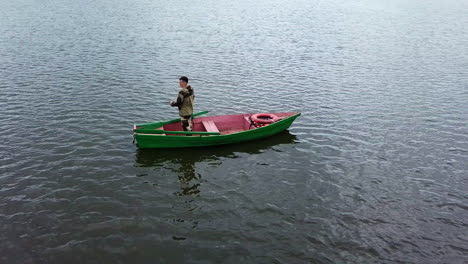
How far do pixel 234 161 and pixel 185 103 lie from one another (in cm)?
339

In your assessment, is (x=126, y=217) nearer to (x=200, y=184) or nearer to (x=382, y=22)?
(x=200, y=184)

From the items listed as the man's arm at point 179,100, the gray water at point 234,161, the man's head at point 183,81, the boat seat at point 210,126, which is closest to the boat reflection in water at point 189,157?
the gray water at point 234,161

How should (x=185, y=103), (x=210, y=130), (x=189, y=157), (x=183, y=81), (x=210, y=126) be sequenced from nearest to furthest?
(x=183, y=81), (x=189, y=157), (x=185, y=103), (x=210, y=130), (x=210, y=126)

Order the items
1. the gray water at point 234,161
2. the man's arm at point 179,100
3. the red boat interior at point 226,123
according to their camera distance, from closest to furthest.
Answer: the gray water at point 234,161 < the man's arm at point 179,100 < the red boat interior at point 226,123

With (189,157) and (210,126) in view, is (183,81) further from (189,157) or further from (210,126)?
(189,157)

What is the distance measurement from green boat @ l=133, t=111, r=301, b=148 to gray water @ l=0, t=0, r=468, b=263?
1.59 feet

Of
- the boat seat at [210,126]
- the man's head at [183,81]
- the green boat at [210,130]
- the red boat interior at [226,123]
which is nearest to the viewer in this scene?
the man's head at [183,81]

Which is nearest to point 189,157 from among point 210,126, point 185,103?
point 210,126

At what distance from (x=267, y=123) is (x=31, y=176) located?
1033 centimetres

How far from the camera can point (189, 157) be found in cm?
1606

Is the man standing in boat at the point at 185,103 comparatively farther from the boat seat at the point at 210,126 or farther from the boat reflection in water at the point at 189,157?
the boat reflection in water at the point at 189,157

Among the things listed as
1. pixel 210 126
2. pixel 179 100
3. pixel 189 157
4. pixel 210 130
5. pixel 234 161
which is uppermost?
pixel 179 100

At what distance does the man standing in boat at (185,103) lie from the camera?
16.0 m

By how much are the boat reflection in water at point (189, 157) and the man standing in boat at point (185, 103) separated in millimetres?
1268
